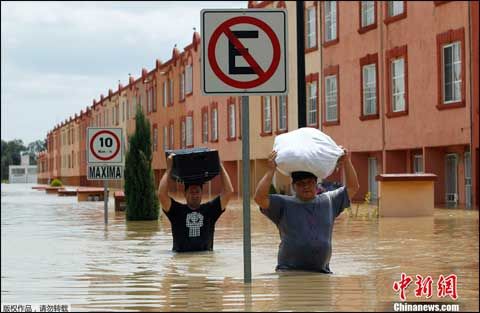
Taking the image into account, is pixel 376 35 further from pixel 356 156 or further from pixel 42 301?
pixel 42 301

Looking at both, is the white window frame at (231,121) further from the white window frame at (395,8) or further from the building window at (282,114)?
the white window frame at (395,8)

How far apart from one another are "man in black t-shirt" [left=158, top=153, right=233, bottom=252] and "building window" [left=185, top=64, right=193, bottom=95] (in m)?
48.4

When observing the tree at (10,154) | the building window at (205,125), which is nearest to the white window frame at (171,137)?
the building window at (205,125)

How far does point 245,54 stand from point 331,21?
3043cm

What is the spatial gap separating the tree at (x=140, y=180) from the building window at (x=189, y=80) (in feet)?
119

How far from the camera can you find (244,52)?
8.57 meters

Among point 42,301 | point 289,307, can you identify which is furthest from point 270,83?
point 42,301

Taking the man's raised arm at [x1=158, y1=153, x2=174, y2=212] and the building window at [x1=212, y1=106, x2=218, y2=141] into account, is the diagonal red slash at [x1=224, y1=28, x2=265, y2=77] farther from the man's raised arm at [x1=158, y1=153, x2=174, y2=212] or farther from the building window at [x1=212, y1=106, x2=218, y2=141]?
the building window at [x1=212, y1=106, x2=218, y2=141]

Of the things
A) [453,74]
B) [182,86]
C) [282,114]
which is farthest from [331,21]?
[182,86]

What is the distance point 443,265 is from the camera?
39.1 feet

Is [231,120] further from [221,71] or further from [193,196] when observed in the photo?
[221,71]

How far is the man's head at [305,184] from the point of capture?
344 inches

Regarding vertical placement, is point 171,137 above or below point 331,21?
below

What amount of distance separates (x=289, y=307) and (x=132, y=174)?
17131mm
